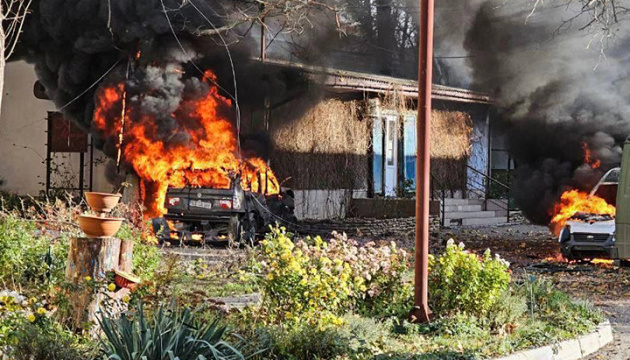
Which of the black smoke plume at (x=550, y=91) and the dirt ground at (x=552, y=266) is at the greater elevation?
the black smoke plume at (x=550, y=91)

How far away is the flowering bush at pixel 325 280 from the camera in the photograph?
889cm

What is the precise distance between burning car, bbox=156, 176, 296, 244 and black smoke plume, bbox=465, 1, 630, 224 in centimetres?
808

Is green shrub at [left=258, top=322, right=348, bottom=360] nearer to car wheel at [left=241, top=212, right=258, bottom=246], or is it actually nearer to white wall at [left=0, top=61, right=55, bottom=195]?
car wheel at [left=241, top=212, right=258, bottom=246]

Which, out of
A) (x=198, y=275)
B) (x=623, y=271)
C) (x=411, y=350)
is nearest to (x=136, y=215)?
(x=198, y=275)

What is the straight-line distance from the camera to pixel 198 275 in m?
12.8

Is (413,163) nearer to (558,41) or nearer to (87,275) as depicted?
(558,41)

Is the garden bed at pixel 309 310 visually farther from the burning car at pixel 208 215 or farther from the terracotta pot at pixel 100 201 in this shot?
the burning car at pixel 208 215

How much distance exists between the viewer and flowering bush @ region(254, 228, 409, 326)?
8.89 meters

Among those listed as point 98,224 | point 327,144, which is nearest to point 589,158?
point 327,144

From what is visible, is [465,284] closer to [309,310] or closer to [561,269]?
[309,310]

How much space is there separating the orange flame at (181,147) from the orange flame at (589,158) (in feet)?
25.3

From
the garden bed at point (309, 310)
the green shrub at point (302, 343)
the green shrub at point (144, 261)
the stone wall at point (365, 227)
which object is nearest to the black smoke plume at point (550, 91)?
the stone wall at point (365, 227)

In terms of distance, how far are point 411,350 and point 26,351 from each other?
139 inches

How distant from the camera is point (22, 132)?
87.2ft
